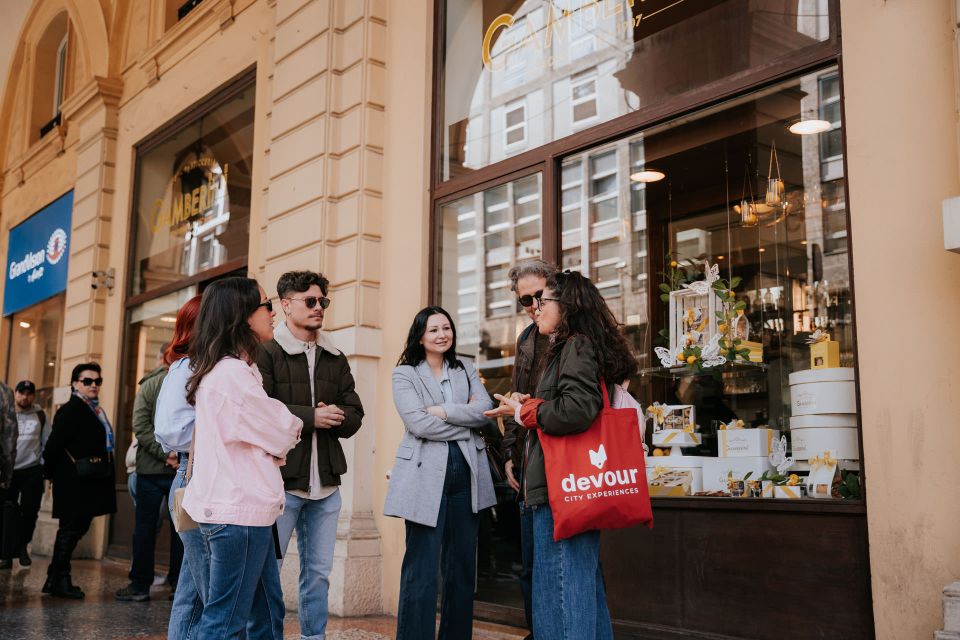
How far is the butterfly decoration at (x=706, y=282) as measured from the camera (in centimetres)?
587

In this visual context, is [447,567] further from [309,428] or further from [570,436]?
[570,436]

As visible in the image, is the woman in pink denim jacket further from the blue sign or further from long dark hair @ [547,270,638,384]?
the blue sign

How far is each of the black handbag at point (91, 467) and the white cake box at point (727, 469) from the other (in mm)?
4917

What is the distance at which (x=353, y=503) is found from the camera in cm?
686

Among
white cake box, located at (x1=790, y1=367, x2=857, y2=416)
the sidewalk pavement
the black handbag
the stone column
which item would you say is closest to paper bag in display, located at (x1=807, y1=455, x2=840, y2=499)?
white cake box, located at (x1=790, y1=367, x2=857, y2=416)

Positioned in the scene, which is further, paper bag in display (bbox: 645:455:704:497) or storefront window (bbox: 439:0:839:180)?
paper bag in display (bbox: 645:455:704:497)

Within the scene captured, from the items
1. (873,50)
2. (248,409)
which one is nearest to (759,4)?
(873,50)

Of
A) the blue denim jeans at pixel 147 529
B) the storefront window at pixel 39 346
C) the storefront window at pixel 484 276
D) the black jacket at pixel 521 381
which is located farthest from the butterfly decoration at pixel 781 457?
the storefront window at pixel 39 346

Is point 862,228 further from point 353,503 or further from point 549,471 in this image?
point 353,503

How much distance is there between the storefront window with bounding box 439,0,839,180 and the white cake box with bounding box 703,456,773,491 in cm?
201

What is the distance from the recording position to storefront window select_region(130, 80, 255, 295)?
9.50m

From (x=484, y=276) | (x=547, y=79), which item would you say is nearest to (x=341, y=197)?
(x=484, y=276)

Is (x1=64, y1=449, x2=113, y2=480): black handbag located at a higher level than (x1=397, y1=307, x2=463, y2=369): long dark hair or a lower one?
lower

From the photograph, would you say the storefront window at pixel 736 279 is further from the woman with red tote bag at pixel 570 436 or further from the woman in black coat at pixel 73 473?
the woman in black coat at pixel 73 473
